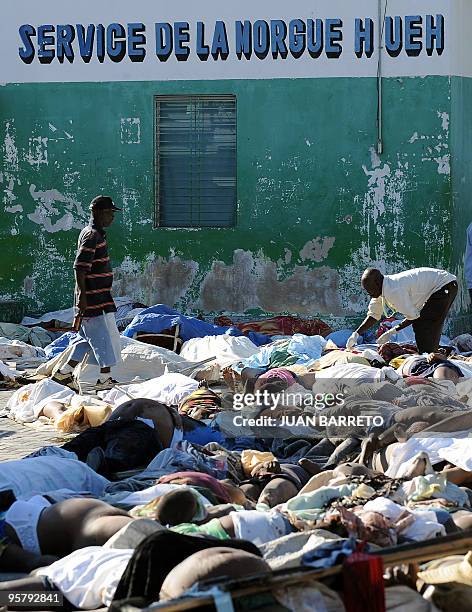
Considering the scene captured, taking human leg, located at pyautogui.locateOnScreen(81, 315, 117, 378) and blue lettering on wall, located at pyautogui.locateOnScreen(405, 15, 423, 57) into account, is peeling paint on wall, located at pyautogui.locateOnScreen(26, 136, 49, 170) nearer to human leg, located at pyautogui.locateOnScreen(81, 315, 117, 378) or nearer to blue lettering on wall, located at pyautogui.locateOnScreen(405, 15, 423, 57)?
blue lettering on wall, located at pyautogui.locateOnScreen(405, 15, 423, 57)

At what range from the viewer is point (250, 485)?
6.39 m

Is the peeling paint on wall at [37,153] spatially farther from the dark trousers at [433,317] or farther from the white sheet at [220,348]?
the dark trousers at [433,317]

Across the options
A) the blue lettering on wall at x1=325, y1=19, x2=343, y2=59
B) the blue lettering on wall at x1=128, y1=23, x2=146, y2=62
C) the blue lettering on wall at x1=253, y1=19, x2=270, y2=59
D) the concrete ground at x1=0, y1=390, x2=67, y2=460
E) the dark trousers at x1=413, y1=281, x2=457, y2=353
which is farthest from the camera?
the blue lettering on wall at x1=128, y1=23, x2=146, y2=62

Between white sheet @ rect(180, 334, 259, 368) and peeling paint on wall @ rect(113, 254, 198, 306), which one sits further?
peeling paint on wall @ rect(113, 254, 198, 306)

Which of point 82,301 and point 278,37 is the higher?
point 278,37

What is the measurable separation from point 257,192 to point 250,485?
866 centimetres

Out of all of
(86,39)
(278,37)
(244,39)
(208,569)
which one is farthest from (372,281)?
(208,569)

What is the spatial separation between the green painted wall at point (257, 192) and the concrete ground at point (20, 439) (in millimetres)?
5753

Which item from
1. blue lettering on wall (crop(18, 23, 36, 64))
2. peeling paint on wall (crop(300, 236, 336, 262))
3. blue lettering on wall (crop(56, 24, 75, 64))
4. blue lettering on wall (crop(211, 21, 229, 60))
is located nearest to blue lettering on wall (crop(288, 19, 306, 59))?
blue lettering on wall (crop(211, 21, 229, 60))

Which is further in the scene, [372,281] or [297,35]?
[297,35]

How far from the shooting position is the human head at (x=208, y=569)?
3777 mm

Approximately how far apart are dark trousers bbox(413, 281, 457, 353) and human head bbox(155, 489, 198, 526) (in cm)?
595

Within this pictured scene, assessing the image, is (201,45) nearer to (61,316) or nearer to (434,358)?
(61,316)

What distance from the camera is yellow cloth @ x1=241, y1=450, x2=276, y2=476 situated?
6.84m
